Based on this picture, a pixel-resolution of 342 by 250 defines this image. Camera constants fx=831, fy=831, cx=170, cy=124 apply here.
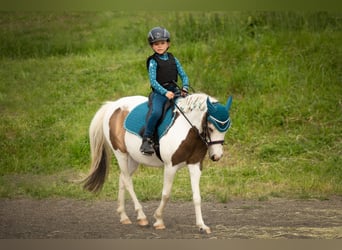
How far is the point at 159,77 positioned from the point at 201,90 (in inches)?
84.0

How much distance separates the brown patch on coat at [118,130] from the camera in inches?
186

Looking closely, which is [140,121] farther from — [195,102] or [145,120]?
[195,102]

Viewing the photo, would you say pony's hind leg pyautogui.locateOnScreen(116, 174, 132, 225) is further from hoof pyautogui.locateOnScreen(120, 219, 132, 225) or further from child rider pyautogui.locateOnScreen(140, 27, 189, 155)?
child rider pyautogui.locateOnScreen(140, 27, 189, 155)

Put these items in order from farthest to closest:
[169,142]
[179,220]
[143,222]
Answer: [179,220] → [143,222] → [169,142]

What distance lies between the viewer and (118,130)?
15.6ft

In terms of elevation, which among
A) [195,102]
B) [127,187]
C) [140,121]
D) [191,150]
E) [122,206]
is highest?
[195,102]

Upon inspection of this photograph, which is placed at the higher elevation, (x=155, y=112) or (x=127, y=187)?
(x=155, y=112)

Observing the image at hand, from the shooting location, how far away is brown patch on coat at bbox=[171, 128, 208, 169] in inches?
172

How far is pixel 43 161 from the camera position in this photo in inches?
246

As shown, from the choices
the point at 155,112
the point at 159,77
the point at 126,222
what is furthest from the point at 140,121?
the point at 126,222

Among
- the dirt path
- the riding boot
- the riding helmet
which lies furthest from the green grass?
the riding helmet

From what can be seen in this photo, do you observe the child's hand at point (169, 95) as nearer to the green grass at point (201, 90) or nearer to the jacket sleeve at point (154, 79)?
the jacket sleeve at point (154, 79)

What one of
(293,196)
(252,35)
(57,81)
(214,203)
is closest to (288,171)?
(293,196)

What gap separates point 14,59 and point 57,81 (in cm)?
40
